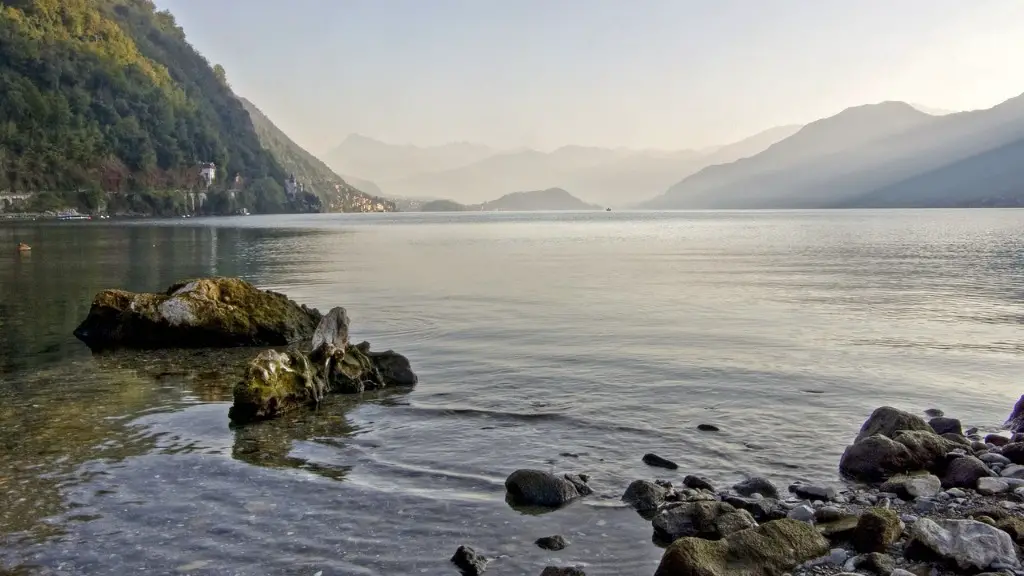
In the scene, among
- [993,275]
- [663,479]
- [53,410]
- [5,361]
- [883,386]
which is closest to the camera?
[663,479]

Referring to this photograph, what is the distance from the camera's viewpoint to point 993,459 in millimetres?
13562

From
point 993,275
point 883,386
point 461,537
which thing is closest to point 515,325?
point 883,386

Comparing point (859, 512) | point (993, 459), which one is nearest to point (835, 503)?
point (859, 512)

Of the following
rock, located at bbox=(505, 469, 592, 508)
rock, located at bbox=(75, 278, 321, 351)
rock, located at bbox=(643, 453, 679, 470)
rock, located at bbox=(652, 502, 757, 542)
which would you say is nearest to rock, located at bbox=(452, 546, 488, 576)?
rock, located at bbox=(505, 469, 592, 508)

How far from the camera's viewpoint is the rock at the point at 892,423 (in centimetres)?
1460

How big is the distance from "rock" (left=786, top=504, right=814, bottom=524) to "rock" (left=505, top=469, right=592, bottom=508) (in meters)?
3.23

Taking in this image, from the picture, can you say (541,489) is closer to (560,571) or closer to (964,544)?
(560,571)

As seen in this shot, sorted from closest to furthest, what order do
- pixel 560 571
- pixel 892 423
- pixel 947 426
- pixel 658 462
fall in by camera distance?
pixel 560 571, pixel 658 462, pixel 892 423, pixel 947 426

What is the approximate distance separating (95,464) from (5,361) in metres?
13.1

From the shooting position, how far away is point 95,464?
13.5 metres

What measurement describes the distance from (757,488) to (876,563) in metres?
3.04

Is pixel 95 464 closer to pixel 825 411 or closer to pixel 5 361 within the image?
pixel 5 361

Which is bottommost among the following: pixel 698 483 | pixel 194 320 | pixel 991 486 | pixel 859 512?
pixel 698 483

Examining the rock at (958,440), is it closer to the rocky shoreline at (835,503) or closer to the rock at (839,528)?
the rocky shoreline at (835,503)
